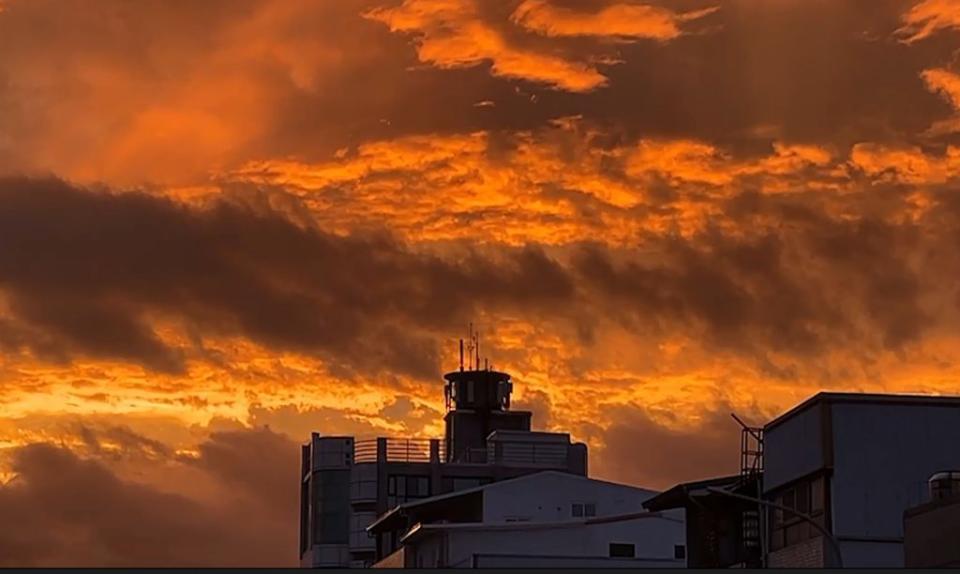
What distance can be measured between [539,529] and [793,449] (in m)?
37.2

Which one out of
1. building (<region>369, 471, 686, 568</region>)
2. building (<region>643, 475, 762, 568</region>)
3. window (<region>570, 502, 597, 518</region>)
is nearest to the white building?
building (<region>643, 475, 762, 568</region>)

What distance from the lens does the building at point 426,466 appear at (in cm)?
16812

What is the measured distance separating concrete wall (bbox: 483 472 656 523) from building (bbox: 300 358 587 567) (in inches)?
1517

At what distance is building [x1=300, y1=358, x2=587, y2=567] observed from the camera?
552ft

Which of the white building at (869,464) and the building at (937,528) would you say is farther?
the white building at (869,464)

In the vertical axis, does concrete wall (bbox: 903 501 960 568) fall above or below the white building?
below

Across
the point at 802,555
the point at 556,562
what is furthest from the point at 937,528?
the point at 556,562

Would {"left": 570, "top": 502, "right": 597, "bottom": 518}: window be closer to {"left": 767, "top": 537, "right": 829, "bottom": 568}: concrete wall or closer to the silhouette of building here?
{"left": 767, "top": 537, "right": 829, "bottom": 568}: concrete wall

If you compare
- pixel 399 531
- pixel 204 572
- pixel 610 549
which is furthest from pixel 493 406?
pixel 204 572

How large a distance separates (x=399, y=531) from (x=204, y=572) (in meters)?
104

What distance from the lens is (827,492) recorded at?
62.4 meters

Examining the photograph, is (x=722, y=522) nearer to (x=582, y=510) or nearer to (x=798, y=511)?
(x=798, y=511)

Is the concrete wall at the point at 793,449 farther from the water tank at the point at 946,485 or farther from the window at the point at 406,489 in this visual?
the window at the point at 406,489

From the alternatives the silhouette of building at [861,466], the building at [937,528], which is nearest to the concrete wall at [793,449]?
the silhouette of building at [861,466]
